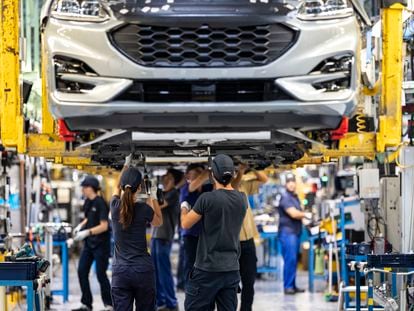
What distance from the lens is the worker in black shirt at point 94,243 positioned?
10.3 metres

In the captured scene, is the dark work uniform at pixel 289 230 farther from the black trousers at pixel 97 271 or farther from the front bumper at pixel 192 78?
the front bumper at pixel 192 78

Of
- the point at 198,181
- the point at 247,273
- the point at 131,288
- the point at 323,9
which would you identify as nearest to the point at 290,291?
the point at 247,273

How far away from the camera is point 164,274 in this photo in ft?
33.9

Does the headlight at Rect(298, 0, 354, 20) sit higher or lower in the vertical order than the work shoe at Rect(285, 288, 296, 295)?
higher

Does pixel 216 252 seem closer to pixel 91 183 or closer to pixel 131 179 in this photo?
pixel 131 179

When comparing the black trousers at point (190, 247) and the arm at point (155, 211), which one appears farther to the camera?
the black trousers at point (190, 247)

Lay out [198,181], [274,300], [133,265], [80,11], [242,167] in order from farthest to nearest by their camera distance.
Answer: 1. [274,300]
2. [198,181]
3. [242,167]
4. [133,265]
5. [80,11]

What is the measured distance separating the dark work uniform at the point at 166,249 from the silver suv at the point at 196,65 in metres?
5.21

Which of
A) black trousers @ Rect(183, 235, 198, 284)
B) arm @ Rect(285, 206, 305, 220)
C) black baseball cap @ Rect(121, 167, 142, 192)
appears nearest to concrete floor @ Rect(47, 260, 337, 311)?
arm @ Rect(285, 206, 305, 220)

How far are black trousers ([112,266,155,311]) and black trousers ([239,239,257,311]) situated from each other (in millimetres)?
1843

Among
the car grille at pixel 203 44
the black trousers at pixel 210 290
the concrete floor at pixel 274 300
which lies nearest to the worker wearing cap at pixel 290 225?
the concrete floor at pixel 274 300

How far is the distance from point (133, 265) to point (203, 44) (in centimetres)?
240

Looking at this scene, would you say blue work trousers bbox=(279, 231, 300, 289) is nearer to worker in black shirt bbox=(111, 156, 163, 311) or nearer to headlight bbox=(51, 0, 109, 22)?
worker in black shirt bbox=(111, 156, 163, 311)

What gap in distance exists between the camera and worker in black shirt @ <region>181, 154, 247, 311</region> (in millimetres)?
6484
